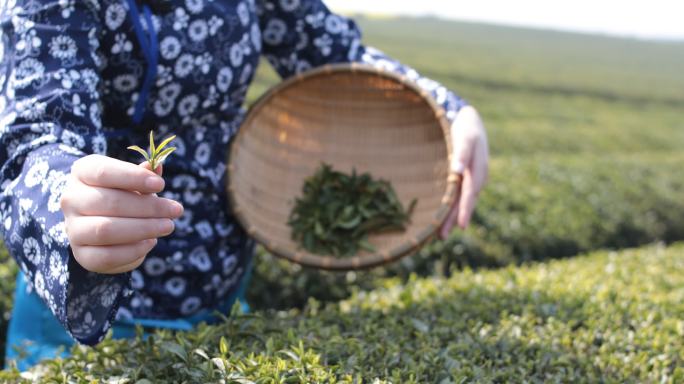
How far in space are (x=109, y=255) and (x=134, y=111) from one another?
65 cm

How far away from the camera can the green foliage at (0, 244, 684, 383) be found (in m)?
1.53

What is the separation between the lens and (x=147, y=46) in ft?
5.15

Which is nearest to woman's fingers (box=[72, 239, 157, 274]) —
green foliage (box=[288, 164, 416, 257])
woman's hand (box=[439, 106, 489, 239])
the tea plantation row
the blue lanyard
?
the blue lanyard

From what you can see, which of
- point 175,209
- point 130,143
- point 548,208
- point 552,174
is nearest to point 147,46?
point 130,143

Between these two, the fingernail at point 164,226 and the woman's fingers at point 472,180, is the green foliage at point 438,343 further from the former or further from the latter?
the fingernail at point 164,226

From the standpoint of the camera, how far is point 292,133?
233 centimetres

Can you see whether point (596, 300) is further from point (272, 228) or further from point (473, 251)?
point (473, 251)

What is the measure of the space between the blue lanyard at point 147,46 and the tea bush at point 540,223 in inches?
84.6

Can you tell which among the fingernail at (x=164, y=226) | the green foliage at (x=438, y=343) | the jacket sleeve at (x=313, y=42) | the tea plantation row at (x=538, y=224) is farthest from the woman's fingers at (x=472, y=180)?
the tea plantation row at (x=538, y=224)

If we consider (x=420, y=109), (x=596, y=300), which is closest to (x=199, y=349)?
(x=420, y=109)

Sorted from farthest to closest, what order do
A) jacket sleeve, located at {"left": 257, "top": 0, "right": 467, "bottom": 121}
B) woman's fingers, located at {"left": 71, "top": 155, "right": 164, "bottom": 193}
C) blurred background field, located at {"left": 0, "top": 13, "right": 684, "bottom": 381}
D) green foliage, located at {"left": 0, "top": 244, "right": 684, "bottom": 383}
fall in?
blurred background field, located at {"left": 0, "top": 13, "right": 684, "bottom": 381} < jacket sleeve, located at {"left": 257, "top": 0, "right": 467, "bottom": 121} < green foliage, located at {"left": 0, "top": 244, "right": 684, "bottom": 383} < woman's fingers, located at {"left": 71, "top": 155, "right": 164, "bottom": 193}

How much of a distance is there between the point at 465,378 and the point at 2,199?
1115mm

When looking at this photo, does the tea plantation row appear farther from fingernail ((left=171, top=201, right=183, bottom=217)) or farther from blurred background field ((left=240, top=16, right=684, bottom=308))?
fingernail ((left=171, top=201, right=183, bottom=217))

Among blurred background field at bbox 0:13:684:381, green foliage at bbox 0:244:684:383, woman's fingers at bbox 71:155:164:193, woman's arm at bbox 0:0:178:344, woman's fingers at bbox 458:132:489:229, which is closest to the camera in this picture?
woman's fingers at bbox 71:155:164:193
